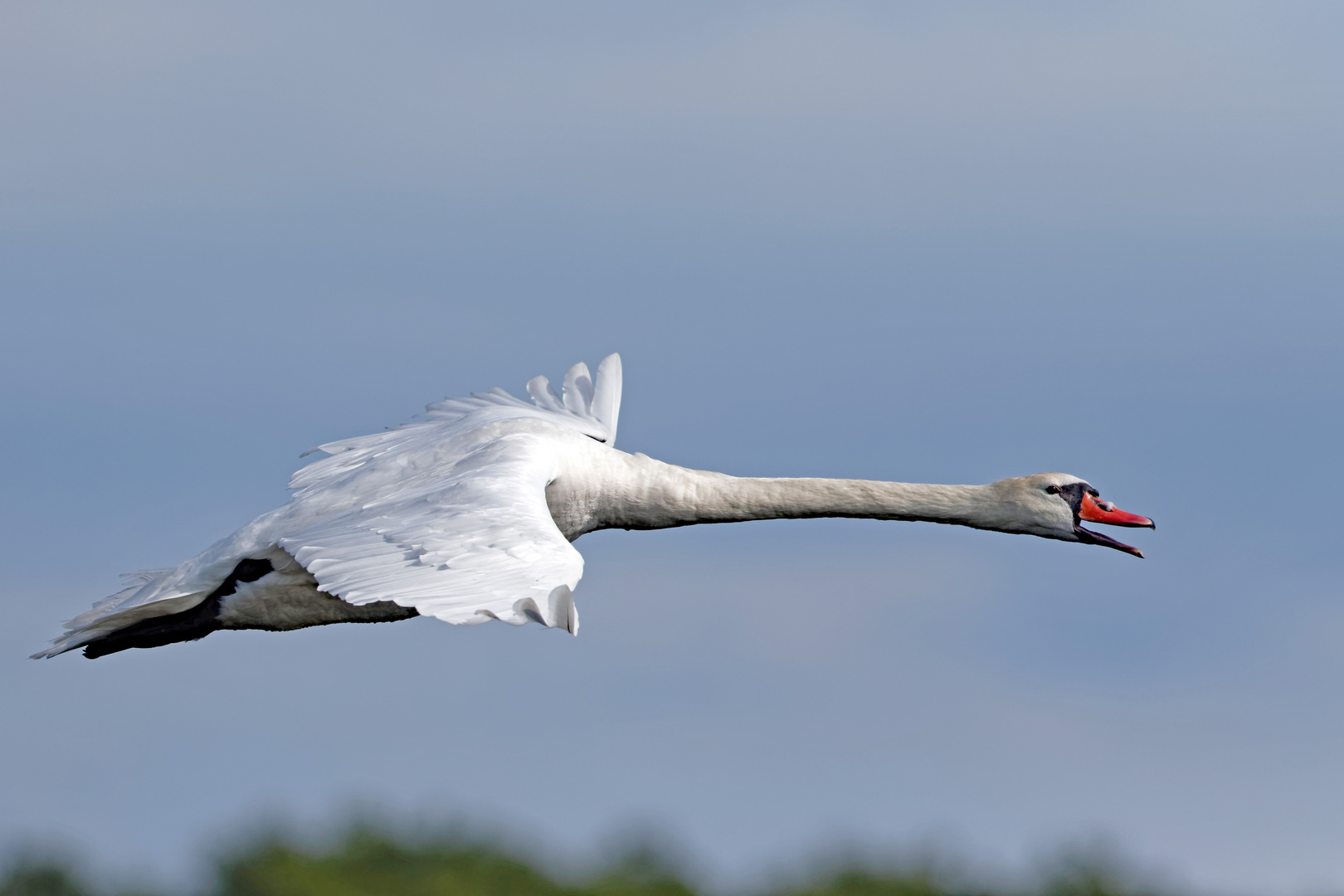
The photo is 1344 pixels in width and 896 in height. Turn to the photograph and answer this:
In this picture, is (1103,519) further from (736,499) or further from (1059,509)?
(736,499)

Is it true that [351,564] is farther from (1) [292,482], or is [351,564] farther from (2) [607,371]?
(2) [607,371]

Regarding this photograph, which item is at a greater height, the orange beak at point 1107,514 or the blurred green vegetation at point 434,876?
the orange beak at point 1107,514

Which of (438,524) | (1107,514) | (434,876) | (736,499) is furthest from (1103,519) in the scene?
(434,876)

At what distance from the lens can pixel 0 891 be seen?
3216 cm

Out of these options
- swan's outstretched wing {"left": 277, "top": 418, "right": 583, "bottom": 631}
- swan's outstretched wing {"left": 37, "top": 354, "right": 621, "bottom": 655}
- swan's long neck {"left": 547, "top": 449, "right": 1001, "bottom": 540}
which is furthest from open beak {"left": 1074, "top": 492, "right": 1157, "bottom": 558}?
swan's outstretched wing {"left": 277, "top": 418, "right": 583, "bottom": 631}

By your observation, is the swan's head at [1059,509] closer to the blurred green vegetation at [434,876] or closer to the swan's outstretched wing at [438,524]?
the swan's outstretched wing at [438,524]

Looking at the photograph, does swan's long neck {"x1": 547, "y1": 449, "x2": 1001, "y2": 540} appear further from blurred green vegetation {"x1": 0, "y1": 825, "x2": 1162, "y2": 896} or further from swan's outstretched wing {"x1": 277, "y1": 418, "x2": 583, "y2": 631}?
blurred green vegetation {"x1": 0, "y1": 825, "x2": 1162, "y2": 896}

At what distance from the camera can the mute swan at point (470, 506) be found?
10.7 m

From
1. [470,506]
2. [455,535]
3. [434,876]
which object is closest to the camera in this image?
[455,535]

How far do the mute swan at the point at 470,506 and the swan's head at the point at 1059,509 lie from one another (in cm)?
1

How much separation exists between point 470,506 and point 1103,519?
20.5 feet

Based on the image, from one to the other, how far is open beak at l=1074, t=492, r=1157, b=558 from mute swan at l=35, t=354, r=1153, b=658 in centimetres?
1

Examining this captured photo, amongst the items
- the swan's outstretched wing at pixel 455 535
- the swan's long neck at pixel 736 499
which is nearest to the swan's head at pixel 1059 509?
the swan's long neck at pixel 736 499

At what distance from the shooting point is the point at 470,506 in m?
10.0
